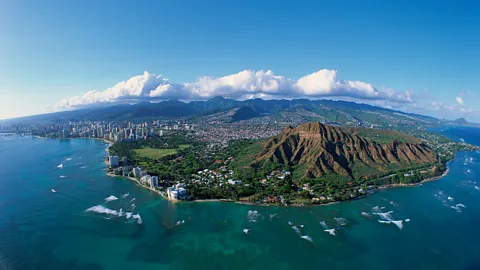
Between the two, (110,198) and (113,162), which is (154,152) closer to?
(113,162)

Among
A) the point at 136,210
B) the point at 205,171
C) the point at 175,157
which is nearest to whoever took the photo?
the point at 136,210

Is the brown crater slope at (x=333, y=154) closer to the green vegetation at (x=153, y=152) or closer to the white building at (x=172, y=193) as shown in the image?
the white building at (x=172, y=193)

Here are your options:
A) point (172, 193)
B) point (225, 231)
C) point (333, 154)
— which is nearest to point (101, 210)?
point (172, 193)

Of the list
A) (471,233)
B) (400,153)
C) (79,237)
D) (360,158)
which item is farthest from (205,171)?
(400,153)

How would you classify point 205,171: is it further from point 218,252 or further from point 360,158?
point 360,158

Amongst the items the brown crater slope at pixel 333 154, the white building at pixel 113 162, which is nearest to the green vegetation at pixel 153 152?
the white building at pixel 113 162
